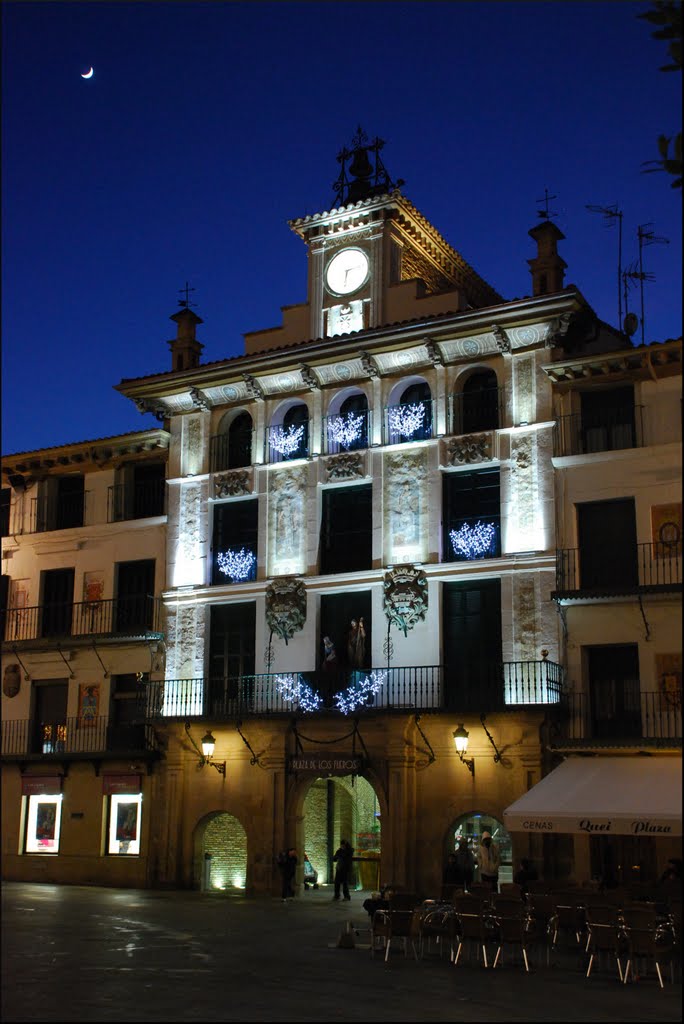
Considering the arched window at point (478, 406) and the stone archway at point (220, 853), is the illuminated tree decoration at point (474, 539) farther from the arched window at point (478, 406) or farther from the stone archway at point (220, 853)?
the stone archway at point (220, 853)

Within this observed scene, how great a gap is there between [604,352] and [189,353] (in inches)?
484

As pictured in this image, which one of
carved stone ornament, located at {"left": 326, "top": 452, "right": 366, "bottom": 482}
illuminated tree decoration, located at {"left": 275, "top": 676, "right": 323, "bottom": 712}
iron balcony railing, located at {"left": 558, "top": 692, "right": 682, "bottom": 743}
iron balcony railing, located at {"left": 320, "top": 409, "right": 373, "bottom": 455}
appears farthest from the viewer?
iron balcony railing, located at {"left": 320, "top": 409, "right": 373, "bottom": 455}

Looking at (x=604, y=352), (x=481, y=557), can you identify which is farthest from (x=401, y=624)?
(x=604, y=352)

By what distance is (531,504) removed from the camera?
27.7m

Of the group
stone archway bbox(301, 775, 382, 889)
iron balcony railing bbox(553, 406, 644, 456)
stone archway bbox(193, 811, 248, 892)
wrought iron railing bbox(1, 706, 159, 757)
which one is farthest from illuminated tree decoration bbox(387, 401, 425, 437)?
stone archway bbox(193, 811, 248, 892)

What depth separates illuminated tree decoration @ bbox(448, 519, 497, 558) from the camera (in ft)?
92.6

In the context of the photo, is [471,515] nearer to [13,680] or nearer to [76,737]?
[76,737]

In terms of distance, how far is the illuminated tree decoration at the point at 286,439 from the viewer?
1228 inches

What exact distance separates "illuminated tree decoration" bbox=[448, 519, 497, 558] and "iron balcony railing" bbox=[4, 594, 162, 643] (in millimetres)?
8152

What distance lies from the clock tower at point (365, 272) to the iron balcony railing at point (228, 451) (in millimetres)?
2343

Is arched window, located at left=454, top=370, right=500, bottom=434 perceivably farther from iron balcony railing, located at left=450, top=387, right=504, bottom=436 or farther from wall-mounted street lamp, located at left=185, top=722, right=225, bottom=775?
wall-mounted street lamp, located at left=185, top=722, right=225, bottom=775

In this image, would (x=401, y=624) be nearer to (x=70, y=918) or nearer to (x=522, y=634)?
(x=522, y=634)

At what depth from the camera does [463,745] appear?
87.1 ft

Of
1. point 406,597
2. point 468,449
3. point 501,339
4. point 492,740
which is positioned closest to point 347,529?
point 406,597
